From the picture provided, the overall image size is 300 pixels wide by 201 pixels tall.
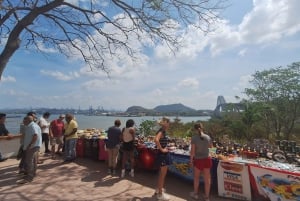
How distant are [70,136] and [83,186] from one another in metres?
2.57

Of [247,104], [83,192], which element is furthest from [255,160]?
[247,104]

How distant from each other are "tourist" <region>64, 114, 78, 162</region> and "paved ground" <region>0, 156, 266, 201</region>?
1.81 ft

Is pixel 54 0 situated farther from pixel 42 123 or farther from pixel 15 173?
pixel 15 173

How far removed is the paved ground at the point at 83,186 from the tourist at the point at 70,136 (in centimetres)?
55

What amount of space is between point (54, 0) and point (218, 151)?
589 cm

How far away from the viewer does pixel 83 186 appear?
20.7ft

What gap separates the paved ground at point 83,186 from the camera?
5578 mm

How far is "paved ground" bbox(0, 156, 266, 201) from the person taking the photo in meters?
5.58

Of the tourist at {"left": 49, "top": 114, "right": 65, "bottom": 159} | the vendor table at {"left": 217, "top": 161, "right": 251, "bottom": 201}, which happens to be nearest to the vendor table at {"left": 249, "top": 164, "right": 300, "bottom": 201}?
the vendor table at {"left": 217, "top": 161, "right": 251, "bottom": 201}

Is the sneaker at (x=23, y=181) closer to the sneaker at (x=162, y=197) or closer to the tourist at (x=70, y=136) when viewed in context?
the tourist at (x=70, y=136)

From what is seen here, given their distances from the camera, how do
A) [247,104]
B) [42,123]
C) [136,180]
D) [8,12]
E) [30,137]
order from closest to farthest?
[30,137]
[136,180]
[8,12]
[42,123]
[247,104]

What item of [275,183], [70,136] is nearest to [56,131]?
[70,136]

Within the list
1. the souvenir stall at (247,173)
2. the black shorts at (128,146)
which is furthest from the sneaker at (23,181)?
the souvenir stall at (247,173)

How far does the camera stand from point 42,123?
376 inches
